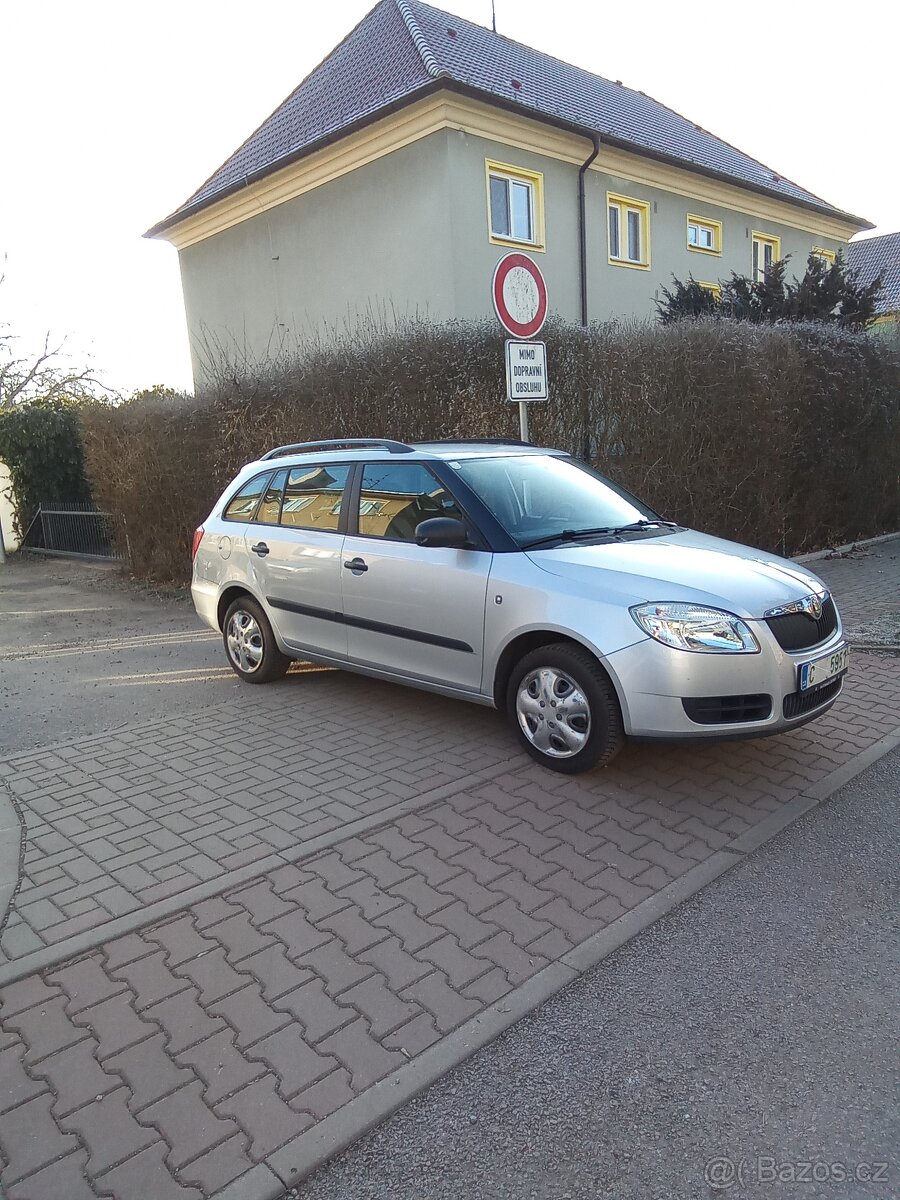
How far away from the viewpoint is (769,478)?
31.4 feet

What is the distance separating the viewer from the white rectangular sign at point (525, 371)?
271 inches

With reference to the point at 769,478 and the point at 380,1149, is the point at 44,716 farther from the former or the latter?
the point at 769,478

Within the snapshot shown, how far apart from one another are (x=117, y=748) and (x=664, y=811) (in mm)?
3406

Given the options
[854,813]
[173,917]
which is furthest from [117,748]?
[854,813]

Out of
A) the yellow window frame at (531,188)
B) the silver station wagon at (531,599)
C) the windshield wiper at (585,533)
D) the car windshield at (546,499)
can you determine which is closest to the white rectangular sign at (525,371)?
the silver station wagon at (531,599)

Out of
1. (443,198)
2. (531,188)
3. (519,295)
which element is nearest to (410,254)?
(443,198)

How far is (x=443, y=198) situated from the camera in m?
13.9

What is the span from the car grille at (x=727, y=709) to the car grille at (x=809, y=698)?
0.14 m

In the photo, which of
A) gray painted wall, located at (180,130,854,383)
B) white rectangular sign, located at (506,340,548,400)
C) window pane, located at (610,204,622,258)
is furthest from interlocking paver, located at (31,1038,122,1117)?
window pane, located at (610,204,622,258)

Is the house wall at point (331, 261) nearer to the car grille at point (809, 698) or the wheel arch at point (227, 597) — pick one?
the wheel arch at point (227, 597)

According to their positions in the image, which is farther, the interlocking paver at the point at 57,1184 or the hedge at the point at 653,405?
the hedge at the point at 653,405

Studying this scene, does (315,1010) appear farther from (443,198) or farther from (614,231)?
(614,231)

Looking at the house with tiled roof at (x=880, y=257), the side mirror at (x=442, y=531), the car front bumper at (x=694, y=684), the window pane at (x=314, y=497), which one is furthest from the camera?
the house with tiled roof at (x=880, y=257)

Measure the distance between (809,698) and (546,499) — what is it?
192 centimetres
